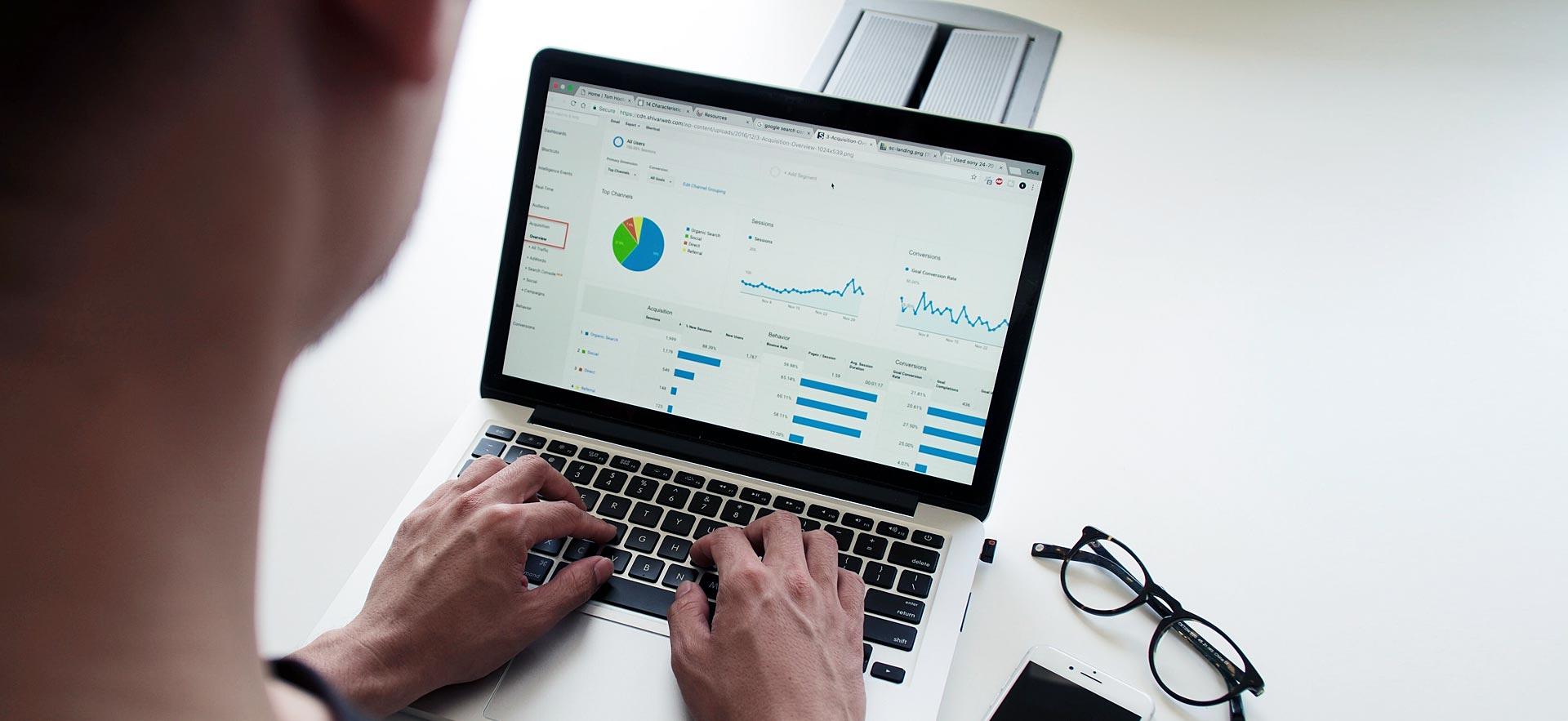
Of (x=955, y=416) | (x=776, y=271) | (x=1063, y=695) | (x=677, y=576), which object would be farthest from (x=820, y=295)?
(x=1063, y=695)

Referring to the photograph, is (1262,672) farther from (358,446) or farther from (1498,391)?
(358,446)

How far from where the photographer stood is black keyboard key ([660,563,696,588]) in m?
0.76

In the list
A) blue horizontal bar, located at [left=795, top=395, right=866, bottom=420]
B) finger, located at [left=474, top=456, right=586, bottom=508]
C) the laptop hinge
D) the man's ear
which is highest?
the man's ear

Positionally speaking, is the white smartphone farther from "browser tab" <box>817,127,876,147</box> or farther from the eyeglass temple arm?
"browser tab" <box>817,127,876,147</box>

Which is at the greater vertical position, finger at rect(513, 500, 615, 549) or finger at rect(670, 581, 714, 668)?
finger at rect(513, 500, 615, 549)

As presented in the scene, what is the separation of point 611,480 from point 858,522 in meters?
0.20

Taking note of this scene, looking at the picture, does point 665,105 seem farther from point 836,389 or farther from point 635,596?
point 635,596

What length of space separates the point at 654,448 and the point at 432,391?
0.83 feet

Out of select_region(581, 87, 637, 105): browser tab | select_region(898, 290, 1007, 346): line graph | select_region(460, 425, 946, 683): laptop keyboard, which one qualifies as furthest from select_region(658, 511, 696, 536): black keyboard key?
select_region(581, 87, 637, 105): browser tab

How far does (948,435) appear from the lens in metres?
0.81

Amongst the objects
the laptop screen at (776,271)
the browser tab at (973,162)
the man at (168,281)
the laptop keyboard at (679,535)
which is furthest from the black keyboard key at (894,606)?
the man at (168,281)

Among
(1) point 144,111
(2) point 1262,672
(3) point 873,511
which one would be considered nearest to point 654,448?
(3) point 873,511

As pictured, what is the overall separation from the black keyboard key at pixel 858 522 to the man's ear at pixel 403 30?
557mm

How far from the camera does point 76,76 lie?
0.86ft
